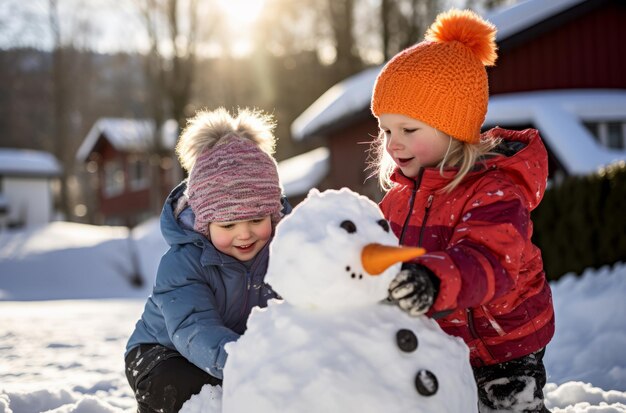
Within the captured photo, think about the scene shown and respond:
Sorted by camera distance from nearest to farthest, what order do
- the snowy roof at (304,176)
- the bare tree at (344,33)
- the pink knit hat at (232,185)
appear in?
the pink knit hat at (232,185) → the snowy roof at (304,176) → the bare tree at (344,33)

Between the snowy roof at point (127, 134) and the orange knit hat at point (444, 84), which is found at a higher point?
the orange knit hat at point (444, 84)

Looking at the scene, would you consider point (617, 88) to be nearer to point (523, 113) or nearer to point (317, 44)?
point (523, 113)

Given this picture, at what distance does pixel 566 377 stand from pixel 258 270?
2247 millimetres

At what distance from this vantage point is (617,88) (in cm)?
1345

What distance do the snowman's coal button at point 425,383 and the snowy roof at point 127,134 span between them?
21686mm

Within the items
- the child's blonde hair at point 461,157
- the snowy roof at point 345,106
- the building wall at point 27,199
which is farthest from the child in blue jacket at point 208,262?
the building wall at point 27,199

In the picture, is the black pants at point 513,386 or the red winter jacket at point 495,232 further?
the black pants at point 513,386

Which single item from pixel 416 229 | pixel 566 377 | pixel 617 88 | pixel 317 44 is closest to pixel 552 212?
pixel 566 377

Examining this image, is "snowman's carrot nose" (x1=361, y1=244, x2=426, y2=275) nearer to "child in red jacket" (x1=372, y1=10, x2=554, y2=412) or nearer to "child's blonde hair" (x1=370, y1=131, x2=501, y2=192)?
"child in red jacket" (x1=372, y1=10, x2=554, y2=412)

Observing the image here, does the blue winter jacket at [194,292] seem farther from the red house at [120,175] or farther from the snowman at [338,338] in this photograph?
the red house at [120,175]

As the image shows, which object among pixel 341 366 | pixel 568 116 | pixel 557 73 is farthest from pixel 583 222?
pixel 557 73

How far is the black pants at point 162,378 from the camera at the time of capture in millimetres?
2621

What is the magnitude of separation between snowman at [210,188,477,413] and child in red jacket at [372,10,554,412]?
66 centimetres

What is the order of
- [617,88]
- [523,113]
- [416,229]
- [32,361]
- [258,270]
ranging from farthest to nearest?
[617,88]
[523,113]
[32,361]
[258,270]
[416,229]
